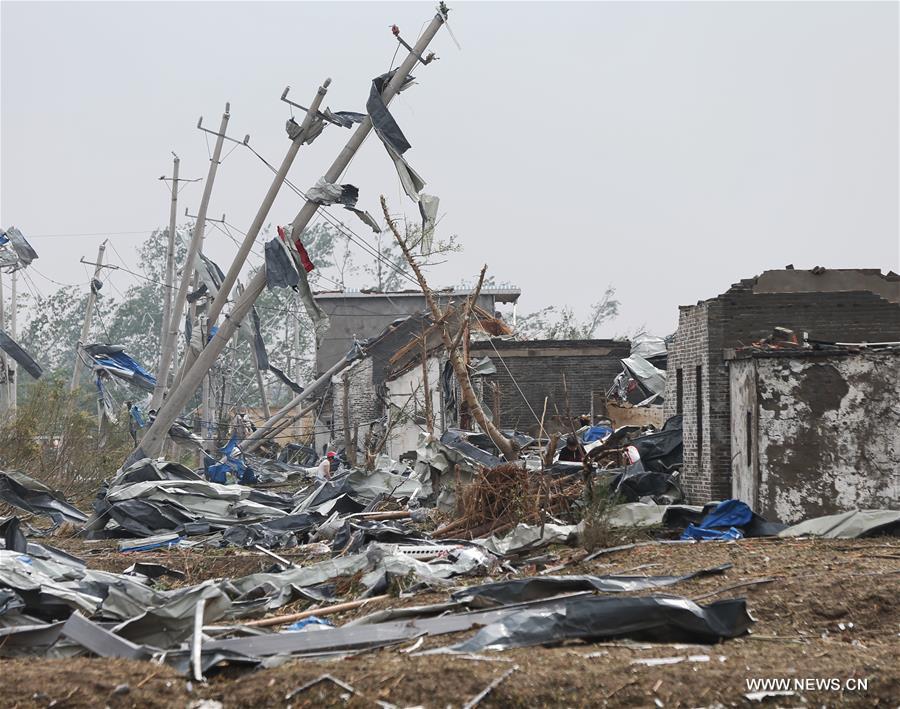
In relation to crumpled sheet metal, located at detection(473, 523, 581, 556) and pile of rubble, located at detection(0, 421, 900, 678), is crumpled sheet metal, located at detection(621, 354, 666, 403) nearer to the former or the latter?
pile of rubble, located at detection(0, 421, 900, 678)

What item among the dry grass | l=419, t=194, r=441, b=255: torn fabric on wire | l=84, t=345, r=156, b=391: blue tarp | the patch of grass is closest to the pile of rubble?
the patch of grass

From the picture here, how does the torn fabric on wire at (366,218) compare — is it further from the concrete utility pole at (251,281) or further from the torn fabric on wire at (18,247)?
the torn fabric on wire at (18,247)

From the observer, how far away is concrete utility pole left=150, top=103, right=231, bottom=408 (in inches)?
987

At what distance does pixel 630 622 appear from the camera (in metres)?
7.38

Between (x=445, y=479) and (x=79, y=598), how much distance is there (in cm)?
814

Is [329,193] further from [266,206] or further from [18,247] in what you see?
[18,247]

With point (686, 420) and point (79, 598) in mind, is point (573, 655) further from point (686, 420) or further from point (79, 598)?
point (686, 420)

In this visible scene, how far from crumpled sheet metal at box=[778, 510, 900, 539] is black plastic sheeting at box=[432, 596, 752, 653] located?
16.1ft

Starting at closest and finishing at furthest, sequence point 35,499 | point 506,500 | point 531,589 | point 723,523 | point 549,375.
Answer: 1. point 531,589
2. point 723,523
3. point 506,500
4. point 35,499
5. point 549,375

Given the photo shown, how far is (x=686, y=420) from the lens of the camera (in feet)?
57.4

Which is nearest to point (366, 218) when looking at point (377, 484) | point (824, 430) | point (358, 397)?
point (377, 484)

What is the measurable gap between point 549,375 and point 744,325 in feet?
46.2

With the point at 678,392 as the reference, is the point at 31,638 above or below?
below

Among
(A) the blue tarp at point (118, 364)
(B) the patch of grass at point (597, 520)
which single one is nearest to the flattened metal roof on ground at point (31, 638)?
(B) the patch of grass at point (597, 520)
